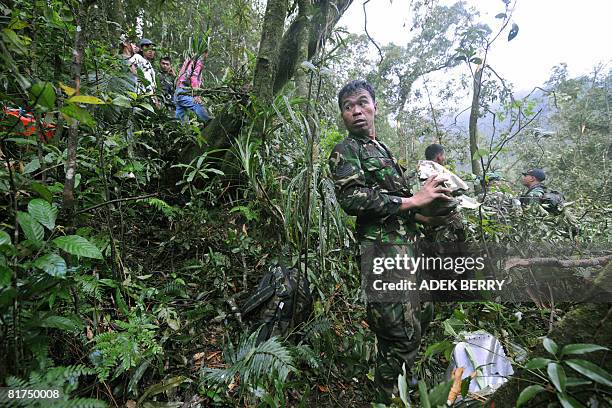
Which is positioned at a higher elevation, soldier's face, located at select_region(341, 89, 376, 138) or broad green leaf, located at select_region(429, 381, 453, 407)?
soldier's face, located at select_region(341, 89, 376, 138)

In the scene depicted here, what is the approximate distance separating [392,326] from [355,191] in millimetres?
764

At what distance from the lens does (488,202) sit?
3.21 metres

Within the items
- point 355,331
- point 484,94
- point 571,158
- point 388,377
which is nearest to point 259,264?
point 355,331

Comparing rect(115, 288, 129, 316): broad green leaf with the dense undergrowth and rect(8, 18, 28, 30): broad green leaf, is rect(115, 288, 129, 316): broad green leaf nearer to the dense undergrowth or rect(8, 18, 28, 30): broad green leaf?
the dense undergrowth

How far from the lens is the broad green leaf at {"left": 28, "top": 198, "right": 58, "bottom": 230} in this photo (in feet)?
3.91

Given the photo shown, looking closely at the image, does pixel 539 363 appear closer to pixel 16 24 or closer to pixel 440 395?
pixel 440 395

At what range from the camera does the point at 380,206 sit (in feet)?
5.75

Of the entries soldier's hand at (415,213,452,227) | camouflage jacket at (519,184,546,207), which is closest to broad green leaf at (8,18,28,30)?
soldier's hand at (415,213,452,227)

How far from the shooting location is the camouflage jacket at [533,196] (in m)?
3.11

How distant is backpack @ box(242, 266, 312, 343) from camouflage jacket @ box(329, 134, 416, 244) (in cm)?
54

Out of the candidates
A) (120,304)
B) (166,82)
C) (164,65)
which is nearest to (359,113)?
(120,304)

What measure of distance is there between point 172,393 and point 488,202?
316cm

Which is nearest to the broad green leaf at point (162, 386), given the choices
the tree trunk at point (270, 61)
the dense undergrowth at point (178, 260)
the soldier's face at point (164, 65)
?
the dense undergrowth at point (178, 260)

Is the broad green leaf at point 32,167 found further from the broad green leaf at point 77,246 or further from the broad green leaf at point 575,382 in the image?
the broad green leaf at point 575,382
